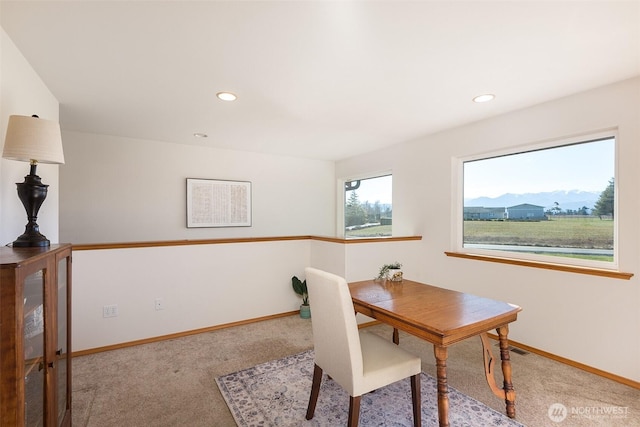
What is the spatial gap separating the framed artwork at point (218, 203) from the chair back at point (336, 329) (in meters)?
2.97

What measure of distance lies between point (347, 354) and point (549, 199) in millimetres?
2563

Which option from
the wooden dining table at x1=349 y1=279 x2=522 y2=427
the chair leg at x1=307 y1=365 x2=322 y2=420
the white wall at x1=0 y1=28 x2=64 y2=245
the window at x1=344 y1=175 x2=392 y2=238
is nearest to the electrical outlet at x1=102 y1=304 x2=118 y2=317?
the white wall at x1=0 y1=28 x2=64 y2=245

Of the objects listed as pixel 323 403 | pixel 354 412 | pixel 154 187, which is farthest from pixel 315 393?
pixel 154 187

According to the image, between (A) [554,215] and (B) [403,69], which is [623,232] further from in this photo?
(B) [403,69]

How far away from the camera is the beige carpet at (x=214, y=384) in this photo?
192 centimetres

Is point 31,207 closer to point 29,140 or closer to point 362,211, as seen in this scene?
point 29,140

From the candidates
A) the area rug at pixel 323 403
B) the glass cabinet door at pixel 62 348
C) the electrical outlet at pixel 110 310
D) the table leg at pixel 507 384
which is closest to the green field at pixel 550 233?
the table leg at pixel 507 384

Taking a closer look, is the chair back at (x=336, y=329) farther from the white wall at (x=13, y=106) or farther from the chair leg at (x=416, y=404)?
the white wall at (x=13, y=106)

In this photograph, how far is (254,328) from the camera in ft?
11.2

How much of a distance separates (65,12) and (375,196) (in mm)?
4045

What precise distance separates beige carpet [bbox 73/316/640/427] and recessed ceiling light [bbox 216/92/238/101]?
230 centimetres

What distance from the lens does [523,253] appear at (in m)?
3.02

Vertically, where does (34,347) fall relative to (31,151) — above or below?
below

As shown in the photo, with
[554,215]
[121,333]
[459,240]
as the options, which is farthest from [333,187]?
[121,333]
